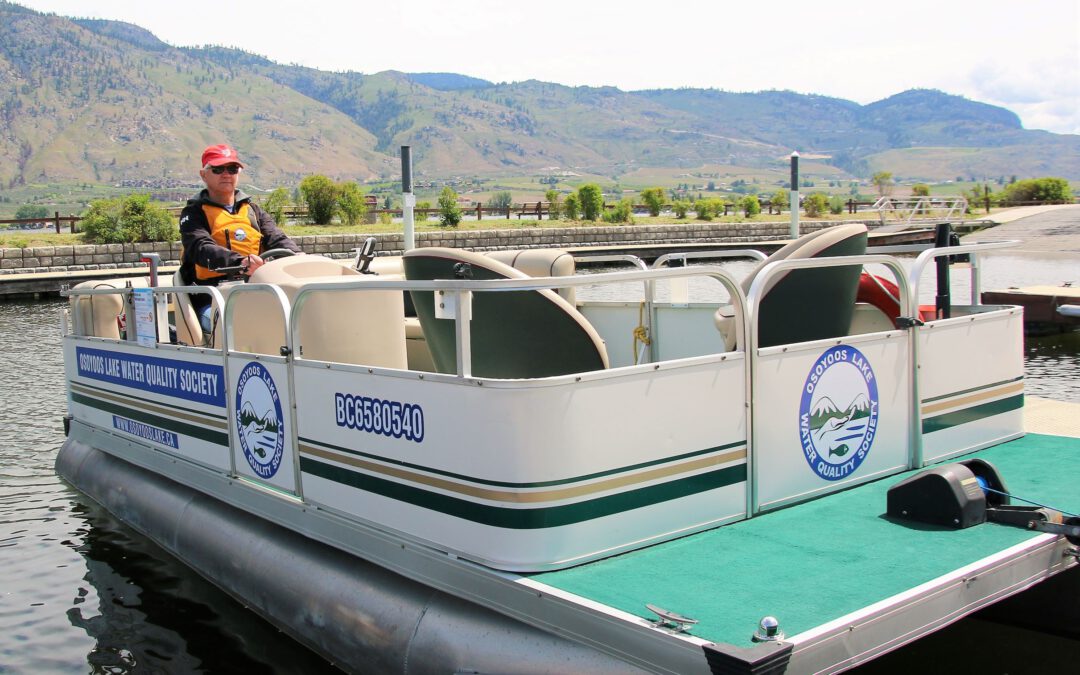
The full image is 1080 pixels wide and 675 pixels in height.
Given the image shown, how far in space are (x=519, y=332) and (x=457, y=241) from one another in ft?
110

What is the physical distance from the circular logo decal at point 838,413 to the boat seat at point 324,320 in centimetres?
228

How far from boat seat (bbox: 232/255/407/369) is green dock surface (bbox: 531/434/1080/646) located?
6.66 ft

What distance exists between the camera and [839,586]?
12.1ft

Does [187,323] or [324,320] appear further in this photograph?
[187,323]

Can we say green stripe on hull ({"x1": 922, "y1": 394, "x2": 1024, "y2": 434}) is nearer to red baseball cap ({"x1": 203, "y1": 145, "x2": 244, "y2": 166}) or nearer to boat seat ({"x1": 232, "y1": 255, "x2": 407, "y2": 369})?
boat seat ({"x1": 232, "y1": 255, "x2": 407, "y2": 369})

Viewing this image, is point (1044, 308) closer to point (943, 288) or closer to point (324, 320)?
point (943, 288)

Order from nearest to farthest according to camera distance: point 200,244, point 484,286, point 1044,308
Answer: point 484,286, point 200,244, point 1044,308

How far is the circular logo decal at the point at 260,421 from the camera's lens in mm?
5266

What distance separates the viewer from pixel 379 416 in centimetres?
445

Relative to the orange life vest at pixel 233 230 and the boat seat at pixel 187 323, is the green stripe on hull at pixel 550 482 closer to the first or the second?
the boat seat at pixel 187 323

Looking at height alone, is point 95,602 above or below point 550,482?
below

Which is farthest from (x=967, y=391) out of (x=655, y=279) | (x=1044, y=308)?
(x=1044, y=308)

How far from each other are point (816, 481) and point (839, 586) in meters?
1.11

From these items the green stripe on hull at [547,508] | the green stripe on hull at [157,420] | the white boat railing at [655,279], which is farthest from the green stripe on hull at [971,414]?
the green stripe on hull at [157,420]
